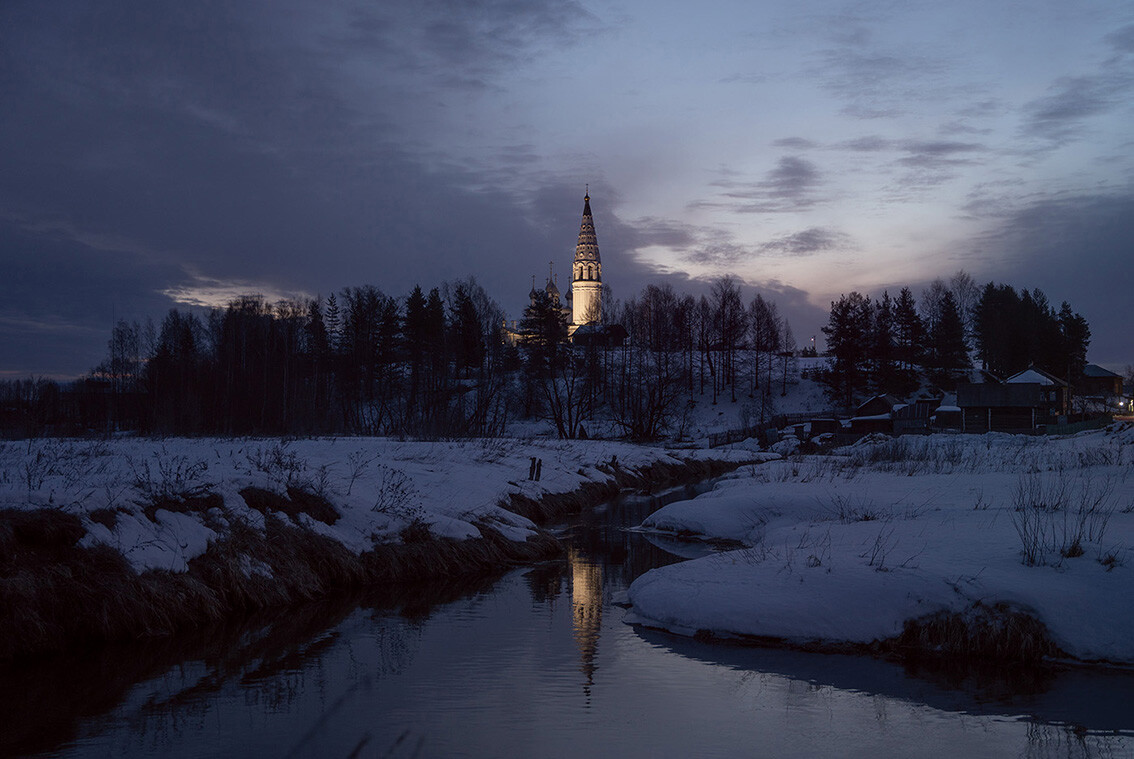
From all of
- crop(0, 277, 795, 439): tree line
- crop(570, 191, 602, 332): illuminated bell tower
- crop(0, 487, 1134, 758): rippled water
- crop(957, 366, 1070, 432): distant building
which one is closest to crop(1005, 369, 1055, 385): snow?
crop(957, 366, 1070, 432): distant building

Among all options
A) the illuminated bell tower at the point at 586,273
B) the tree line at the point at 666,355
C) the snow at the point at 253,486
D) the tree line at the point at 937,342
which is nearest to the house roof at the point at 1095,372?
the tree line at the point at 937,342

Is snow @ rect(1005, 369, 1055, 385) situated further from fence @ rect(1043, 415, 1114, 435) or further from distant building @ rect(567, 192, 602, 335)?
distant building @ rect(567, 192, 602, 335)

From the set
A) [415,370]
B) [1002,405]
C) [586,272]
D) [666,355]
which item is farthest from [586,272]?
[1002,405]

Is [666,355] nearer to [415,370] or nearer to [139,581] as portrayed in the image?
[415,370]

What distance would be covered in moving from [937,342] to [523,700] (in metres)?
87.4

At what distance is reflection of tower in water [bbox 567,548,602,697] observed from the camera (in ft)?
29.8

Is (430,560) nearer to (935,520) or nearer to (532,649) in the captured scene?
(532,649)

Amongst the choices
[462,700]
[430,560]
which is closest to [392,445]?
[430,560]

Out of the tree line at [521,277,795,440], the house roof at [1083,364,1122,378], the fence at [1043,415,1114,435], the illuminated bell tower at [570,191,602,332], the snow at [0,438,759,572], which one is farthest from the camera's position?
the illuminated bell tower at [570,191,602,332]

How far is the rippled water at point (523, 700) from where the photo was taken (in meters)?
6.67

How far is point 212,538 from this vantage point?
37.3 ft

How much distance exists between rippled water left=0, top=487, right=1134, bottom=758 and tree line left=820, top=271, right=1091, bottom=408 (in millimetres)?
70075

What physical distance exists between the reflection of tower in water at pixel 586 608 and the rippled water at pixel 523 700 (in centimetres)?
5

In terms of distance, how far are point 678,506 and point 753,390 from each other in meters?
70.4
